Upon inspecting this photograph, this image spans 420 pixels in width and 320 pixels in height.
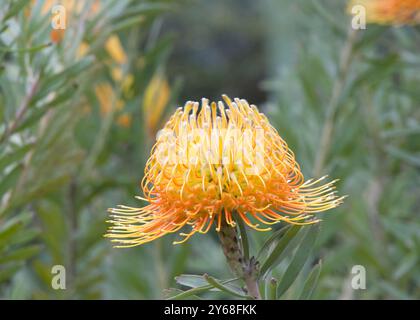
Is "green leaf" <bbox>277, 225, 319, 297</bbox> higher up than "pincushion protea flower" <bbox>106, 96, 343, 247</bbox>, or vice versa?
"pincushion protea flower" <bbox>106, 96, 343, 247</bbox>

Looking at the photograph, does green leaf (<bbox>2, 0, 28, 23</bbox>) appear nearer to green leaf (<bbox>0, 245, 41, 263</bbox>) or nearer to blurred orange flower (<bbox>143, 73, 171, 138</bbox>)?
green leaf (<bbox>0, 245, 41, 263</bbox>)

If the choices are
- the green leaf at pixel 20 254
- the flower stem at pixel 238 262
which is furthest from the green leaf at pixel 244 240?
the green leaf at pixel 20 254

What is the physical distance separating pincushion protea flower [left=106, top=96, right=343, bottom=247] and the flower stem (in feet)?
0.06

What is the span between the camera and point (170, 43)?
170 centimetres

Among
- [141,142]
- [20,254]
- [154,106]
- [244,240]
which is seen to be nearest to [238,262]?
[244,240]

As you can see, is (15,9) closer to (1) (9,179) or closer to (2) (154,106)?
(1) (9,179)

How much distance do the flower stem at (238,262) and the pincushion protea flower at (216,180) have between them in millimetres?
17

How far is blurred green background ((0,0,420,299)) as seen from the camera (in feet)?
4.17

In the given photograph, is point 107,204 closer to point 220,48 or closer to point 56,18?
point 56,18

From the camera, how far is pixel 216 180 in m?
0.90

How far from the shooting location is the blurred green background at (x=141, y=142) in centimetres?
127

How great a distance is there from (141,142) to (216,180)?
31.9 inches

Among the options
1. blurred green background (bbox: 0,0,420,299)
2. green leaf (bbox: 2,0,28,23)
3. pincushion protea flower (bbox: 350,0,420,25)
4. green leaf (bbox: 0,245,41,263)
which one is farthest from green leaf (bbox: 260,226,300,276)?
pincushion protea flower (bbox: 350,0,420,25)
